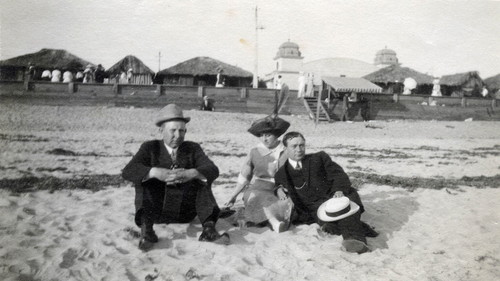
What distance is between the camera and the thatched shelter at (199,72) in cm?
1886

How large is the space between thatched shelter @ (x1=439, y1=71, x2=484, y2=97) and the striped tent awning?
766 centimetres

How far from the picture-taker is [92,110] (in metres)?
10.8

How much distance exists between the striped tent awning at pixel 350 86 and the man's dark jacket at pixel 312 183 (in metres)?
12.8

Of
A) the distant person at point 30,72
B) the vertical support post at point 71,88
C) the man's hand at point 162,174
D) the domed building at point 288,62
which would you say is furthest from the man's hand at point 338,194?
the domed building at point 288,62

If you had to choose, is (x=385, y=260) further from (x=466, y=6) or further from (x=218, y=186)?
(x=466, y=6)

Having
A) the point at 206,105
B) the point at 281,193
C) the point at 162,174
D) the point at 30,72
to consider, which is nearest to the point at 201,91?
the point at 206,105

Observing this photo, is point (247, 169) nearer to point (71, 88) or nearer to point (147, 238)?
point (147, 238)

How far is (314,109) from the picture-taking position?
1530 centimetres

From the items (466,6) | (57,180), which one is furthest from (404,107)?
(57,180)

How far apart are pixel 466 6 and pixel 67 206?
5.42 metres

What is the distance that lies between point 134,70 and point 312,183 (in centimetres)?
1227

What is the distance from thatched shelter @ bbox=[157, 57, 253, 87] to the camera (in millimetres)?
18859

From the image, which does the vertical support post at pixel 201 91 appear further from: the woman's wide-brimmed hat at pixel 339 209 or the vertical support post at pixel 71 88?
the woman's wide-brimmed hat at pixel 339 209

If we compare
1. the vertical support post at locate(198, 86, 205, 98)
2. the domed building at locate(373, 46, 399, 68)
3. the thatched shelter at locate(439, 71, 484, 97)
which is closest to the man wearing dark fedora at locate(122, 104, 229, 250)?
the vertical support post at locate(198, 86, 205, 98)
